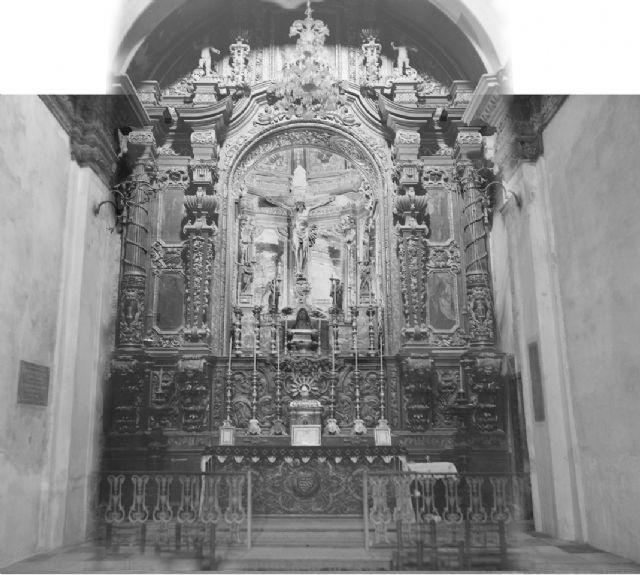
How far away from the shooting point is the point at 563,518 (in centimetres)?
624

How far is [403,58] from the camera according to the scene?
944cm

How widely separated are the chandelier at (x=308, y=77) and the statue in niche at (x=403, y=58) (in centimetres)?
90

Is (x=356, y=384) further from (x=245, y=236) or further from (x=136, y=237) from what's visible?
(x=136, y=237)

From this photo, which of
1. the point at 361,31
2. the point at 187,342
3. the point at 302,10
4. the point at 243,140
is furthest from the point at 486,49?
the point at 187,342

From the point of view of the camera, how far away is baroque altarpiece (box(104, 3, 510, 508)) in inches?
314

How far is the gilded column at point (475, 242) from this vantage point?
313 inches

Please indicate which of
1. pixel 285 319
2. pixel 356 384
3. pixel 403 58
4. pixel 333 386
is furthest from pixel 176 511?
pixel 403 58

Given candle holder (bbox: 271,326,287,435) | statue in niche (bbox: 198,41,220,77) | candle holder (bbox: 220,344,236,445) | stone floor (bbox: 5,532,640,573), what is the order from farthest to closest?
statue in niche (bbox: 198,41,220,77) → candle holder (bbox: 271,326,287,435) → candle holder (bbox: 220,344,236,445) → stone floor (bbox: 5,532,640,573)

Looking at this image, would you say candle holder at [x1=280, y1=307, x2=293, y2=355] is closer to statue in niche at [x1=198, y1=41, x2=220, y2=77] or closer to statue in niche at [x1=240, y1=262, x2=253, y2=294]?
statue in niche at [x1=240, y1=262, x2=253, y2=294]

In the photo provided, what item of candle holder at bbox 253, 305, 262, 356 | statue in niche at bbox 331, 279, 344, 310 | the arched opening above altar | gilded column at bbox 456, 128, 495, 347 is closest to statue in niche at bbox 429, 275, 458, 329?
gilded column at bbox 456, 128, 495, 347

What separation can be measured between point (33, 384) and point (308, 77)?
5.10 m

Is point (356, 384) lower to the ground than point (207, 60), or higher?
lower

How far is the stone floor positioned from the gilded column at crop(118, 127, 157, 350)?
9.12 ft

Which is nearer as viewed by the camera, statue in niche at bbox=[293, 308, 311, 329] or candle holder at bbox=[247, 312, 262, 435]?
candle holder at bbox=[247, 312, 262, 435]
